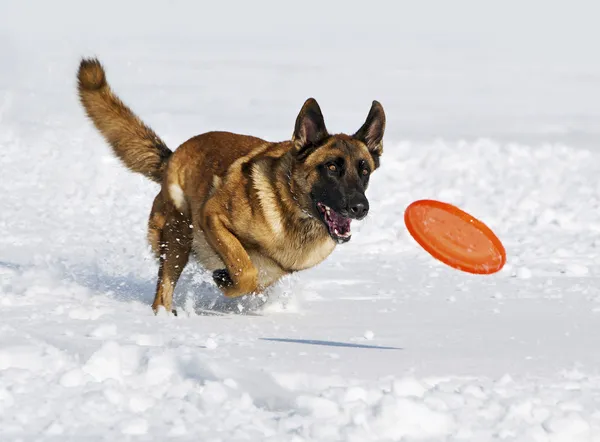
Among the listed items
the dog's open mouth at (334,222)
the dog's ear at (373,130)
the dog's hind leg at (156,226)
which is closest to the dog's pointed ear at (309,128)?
the dog's ear at (373,130)

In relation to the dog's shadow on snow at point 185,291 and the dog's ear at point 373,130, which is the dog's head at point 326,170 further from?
the dog's shadow on snow at point 185,291

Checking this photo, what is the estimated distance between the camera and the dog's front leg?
20.3ft

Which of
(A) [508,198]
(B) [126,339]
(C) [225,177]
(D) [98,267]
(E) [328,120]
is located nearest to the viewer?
(B) [126,339]

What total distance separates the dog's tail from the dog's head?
1450 mm

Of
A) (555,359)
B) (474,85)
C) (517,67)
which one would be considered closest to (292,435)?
(555,359)

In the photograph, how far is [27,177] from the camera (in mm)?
11977

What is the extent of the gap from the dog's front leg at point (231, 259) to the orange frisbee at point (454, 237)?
43.5 inches

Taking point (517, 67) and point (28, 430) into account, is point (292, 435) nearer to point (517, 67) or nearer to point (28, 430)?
point (28, 430)

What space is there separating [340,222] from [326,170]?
1.20ft

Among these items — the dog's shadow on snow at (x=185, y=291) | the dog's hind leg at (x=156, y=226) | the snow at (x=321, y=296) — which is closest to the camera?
the snow at (x=321, y=296)

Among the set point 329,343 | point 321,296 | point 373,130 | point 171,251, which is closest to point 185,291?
point 171,251

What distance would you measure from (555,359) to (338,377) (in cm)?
132

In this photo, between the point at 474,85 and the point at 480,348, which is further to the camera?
the point at 474,85

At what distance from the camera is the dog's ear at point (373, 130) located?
6496 millimetres
